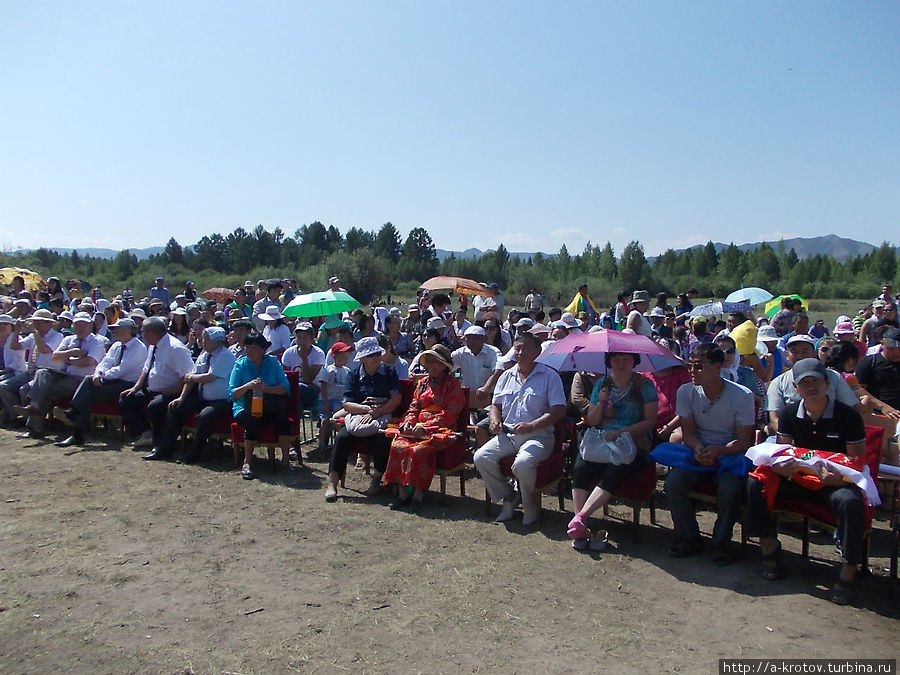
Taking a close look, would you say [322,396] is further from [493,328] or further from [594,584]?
[594,584]

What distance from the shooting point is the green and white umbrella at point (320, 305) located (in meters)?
10.1

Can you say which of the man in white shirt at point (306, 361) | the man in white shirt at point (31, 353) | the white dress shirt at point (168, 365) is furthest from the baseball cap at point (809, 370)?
the man in white shirt at point (31, 353)

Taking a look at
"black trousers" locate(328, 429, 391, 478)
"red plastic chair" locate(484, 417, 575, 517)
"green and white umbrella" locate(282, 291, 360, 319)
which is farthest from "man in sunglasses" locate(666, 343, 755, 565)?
"green and white umbrella" locate(282, 291, 360, 319)

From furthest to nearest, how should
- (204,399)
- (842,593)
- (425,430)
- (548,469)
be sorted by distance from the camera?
(204,399) → (425,430) → (548,469) → (842,593)

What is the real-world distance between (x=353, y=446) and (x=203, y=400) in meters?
2.35

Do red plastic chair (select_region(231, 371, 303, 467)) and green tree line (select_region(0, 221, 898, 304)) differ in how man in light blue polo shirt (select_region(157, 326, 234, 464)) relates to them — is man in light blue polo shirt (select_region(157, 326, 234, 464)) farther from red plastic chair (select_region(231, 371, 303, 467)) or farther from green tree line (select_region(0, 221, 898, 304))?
green tree line (select_region(0, 221, 898, 304))

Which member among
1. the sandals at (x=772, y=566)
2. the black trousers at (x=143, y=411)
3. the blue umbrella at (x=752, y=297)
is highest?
the blue umbrella at (x=752, y=297)

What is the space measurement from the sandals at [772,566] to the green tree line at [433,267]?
4036 centimetres

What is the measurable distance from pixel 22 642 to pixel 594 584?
3.61 m

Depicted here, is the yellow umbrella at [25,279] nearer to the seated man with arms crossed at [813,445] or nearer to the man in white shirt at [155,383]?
the man in white shirt at [155,383]

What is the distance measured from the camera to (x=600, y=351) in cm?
531

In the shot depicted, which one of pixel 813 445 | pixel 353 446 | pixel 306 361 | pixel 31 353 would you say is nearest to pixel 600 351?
pixel 813 445

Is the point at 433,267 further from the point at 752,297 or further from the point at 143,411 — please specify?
the point at 143,411

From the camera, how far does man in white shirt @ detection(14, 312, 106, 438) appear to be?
8539 mm
